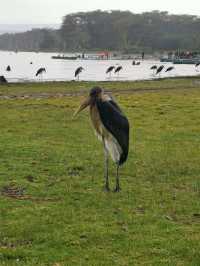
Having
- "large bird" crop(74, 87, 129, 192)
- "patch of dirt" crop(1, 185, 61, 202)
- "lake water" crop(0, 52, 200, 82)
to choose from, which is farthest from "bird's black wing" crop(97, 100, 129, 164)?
"lake water" crop(0, 52, 200, 82)

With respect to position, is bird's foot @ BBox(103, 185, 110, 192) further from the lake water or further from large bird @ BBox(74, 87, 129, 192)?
the lake water

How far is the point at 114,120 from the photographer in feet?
32.6

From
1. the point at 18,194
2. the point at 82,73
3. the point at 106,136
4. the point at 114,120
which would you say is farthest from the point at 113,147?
the point at 82,73

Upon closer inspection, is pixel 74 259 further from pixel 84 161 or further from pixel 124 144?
pixel 84 161

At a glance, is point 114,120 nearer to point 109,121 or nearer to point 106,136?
point 109,121

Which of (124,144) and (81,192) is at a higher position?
(124,144)

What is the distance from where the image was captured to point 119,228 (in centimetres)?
810

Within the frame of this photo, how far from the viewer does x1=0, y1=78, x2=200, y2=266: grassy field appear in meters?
7.22

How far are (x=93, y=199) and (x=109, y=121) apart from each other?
1.26 metres

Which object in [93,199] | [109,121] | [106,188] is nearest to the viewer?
[93,199]

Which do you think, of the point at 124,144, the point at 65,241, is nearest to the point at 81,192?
the point at 124,144

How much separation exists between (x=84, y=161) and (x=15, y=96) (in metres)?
16.9

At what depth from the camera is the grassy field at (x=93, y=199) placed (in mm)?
7219

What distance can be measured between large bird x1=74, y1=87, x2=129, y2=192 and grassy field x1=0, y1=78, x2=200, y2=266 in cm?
69
